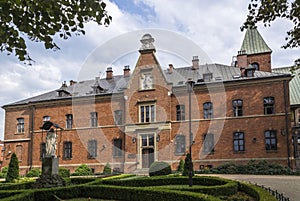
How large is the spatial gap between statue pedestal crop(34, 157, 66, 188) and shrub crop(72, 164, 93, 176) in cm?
1537

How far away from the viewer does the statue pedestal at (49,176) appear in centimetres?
1483

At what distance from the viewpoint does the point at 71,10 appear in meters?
6.24

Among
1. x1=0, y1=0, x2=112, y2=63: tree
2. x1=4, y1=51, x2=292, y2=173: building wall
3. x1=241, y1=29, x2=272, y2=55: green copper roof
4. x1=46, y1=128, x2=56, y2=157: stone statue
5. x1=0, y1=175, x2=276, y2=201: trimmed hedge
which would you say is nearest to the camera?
x1=0, y1=0, x2=112, y2=63: tree

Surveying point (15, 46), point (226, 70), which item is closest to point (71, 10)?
point (15, 46)

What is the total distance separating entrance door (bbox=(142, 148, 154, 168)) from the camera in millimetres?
30688

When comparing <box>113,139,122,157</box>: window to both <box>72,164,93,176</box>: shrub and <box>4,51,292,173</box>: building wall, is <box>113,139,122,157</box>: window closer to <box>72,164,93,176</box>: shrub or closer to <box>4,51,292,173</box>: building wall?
<box>4,51,292,173</box>: building wall

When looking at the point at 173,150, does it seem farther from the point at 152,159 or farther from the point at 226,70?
the point at 226,70

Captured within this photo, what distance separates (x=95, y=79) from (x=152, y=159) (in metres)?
12.7

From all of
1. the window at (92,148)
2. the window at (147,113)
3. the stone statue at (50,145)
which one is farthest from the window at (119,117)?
the stone statue at (50,145)

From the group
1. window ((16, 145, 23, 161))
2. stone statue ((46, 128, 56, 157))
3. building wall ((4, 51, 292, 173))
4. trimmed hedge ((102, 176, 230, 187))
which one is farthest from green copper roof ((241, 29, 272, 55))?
stone statue ((46, 128, 56, 157))

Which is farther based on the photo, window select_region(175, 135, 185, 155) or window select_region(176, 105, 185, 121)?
window select_region(176, 105, 185, 121)

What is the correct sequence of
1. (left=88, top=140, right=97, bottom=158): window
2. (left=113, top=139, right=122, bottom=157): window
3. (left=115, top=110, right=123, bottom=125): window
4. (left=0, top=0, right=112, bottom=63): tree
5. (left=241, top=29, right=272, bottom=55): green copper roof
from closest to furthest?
1. (left=0, top=0, right=112, bottom=63): tree
2. (left=113, top=139, right=122, bottom=157): window
3. (left=115, top=110, right=123, bottom=125): window
4. (left=88, top=140, right=97, bottom=158): window
5. (left=241, top=29, right=272, bottom=55): green copper roof

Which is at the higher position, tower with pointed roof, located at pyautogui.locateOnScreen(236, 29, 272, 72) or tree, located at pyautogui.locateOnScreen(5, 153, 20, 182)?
tower with pointed roof, located at pyautogui.locateOnScreen(236, 29, 272, 72)

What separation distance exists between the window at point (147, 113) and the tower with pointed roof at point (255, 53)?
12.4 m
